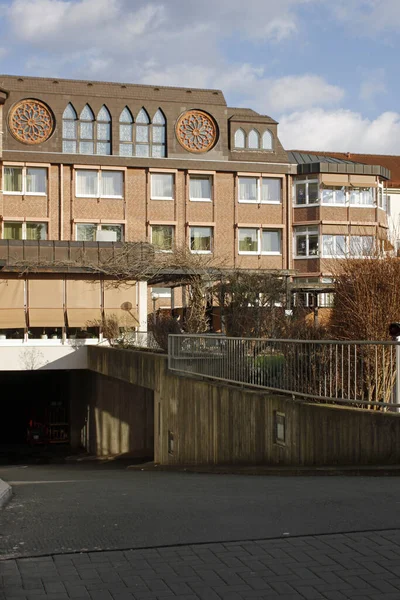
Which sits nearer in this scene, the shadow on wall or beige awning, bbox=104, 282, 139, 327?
the shadow on wall

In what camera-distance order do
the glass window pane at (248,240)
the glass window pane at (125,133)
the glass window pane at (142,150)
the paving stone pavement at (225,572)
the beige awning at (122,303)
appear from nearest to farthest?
the paving stone pavement at (225,572) → the beige awning at (122,303) → the glass window pane at (125,133) → the glass window pane at (142,150) → the glass window pane at (248,240)

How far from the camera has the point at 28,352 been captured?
3070 centimetres

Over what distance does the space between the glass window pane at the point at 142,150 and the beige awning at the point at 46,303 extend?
1736 centimetres

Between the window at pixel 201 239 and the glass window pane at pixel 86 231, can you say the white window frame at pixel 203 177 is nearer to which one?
the window at pixel 201 239

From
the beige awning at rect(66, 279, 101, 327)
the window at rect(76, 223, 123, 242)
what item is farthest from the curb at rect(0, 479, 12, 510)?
the window at rect(76, 223, 123, 242)

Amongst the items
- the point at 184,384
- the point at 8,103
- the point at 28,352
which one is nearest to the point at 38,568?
the point at 184,384

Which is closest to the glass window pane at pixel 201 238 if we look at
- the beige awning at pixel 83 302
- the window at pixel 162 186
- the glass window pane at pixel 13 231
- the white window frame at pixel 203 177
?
the white window frame at pixel 203 177

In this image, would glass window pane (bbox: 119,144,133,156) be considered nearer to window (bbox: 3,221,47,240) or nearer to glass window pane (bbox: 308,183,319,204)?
window (bbox: 3,221,47,240)

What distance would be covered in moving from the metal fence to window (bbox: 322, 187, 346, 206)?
118 ft

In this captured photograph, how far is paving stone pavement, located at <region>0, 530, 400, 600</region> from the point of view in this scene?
17.8ft

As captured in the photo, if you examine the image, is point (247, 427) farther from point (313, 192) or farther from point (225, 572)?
point (313, 192)

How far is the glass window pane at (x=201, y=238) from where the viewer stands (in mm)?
48281

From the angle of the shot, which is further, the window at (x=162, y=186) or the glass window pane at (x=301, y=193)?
the glass window pane at (x=301, y=193)

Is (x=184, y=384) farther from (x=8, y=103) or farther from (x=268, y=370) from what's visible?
(x=8, y=103)
